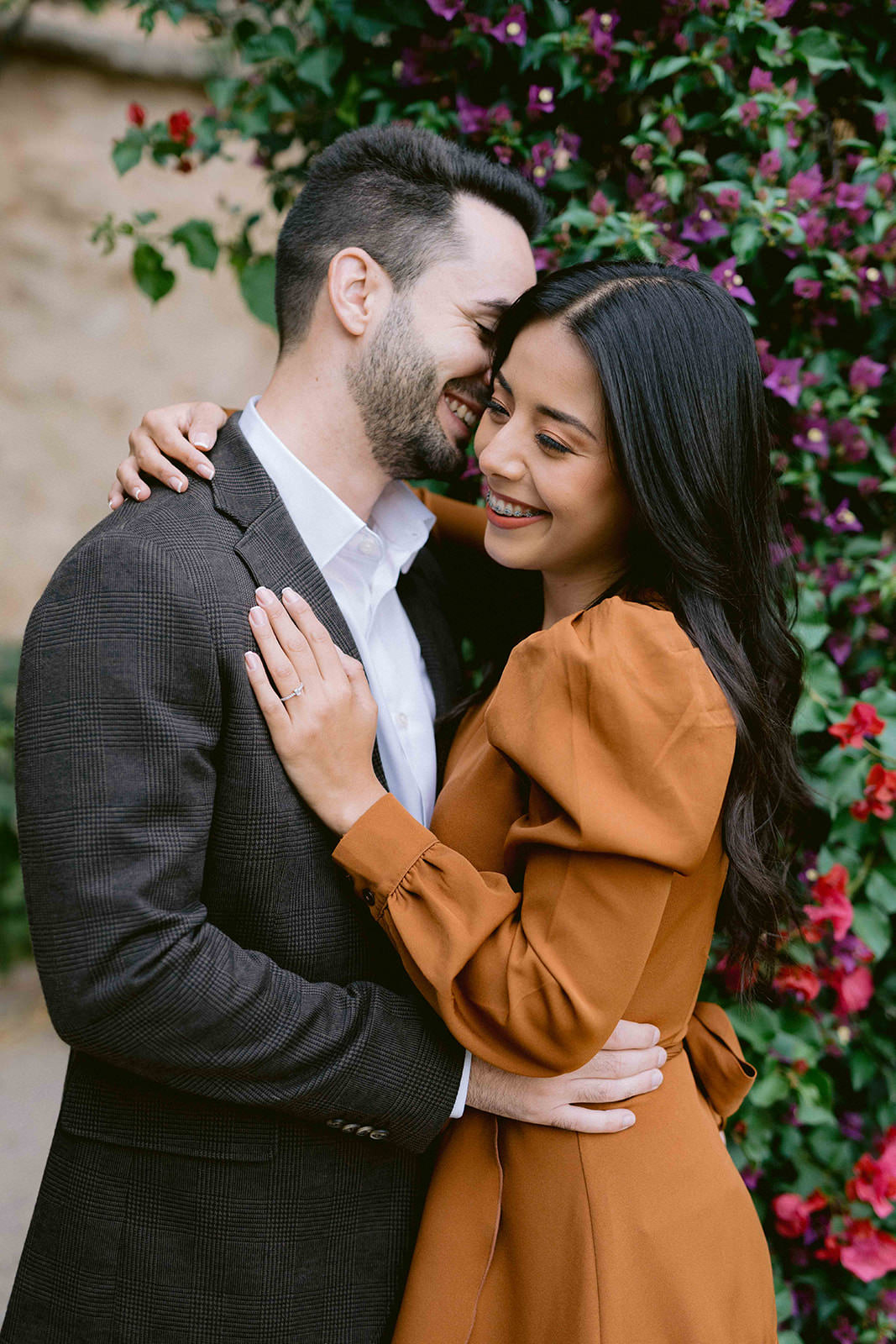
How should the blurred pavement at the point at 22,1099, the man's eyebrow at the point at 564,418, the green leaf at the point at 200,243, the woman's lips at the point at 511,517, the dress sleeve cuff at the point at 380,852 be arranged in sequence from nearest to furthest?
1. the dress sleeve cuff at the point at 380,852
2. the man's eyebrow at the point at 564,418
3. the woman's lips at the point at 511,517
4. the green leaf at the point at 200,243
5. the blurred pavement at the point at 22,1099

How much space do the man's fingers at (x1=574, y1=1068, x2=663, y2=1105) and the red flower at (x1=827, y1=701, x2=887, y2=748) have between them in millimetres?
762

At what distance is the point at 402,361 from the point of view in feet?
5.91

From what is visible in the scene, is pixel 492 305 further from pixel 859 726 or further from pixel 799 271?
pixel 859 726

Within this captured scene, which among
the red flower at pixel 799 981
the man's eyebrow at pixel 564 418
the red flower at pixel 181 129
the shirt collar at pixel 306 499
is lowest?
the red flower at pixel 799 981

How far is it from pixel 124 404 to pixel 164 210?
0.88 metres

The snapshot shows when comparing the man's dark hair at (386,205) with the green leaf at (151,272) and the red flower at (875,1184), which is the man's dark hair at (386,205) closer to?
the green leaf at (151,272)

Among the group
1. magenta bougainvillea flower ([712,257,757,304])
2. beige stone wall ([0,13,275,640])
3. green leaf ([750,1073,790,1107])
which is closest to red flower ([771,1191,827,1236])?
green leaf ([750,1073,790,1107])

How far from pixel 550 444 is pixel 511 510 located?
14 centimetres

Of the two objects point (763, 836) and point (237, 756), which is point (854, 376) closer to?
point (763, 836)

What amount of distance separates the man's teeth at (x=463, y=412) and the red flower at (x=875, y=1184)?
1709mm

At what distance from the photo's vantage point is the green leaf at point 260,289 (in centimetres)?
241

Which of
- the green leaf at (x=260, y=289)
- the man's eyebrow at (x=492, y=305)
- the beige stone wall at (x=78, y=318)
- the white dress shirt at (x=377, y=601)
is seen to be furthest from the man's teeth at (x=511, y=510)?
the beige stone wall at (x=78, y=318)

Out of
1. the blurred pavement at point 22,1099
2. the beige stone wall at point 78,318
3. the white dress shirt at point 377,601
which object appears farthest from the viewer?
the beige stone wall at point 78,318

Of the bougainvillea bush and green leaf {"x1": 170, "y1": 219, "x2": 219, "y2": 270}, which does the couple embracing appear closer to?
the bougainvillea bush
